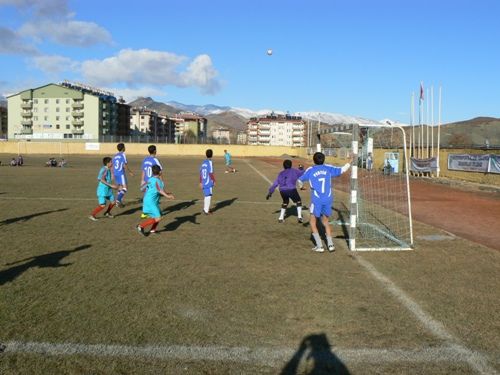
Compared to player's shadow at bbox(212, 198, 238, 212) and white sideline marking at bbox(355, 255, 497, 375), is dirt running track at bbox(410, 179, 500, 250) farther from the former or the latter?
player's shadow at bbox(212, 198, 238, 212)

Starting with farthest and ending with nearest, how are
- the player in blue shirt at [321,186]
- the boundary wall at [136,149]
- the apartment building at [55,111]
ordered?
the apartment building at [55,111] < the boundary wall at [136,149] < the player in blue shirt at [321,186]

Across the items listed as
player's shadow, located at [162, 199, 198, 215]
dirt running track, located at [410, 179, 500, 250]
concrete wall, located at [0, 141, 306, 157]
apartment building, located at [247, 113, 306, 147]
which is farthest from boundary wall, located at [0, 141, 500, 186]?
apartment building, located at [247, 113, 306, 147]

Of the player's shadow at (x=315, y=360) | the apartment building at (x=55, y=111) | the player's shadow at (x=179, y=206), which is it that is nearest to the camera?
the player's shadow at (x=315, y=360)

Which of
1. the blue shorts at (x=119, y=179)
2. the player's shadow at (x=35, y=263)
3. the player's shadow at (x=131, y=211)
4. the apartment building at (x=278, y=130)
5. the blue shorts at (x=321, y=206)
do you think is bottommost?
the player's shadow at (x=35, y=263)

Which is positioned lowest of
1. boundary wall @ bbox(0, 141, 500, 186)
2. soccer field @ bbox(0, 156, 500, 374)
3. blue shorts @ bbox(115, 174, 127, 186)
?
soccer field @ bbox(0, 156, 500, 374)

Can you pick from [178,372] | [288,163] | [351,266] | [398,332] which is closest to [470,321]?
[398,332]

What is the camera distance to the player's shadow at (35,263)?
6336 mm

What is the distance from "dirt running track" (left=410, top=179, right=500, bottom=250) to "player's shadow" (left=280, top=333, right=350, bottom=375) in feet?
21.3

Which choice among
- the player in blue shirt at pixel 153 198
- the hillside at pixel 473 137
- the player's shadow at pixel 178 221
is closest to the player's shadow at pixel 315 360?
the player in blue shirt at pixel 153 198

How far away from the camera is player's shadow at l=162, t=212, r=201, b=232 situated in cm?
1063

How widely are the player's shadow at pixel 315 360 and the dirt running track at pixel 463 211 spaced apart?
650cm

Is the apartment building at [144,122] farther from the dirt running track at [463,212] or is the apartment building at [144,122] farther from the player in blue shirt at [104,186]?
the player in blue shirt at [104,186]

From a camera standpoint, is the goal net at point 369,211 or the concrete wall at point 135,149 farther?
the concrete wall at point 135,149

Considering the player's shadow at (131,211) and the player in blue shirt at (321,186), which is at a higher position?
the player in blue shirt at (321,186)
